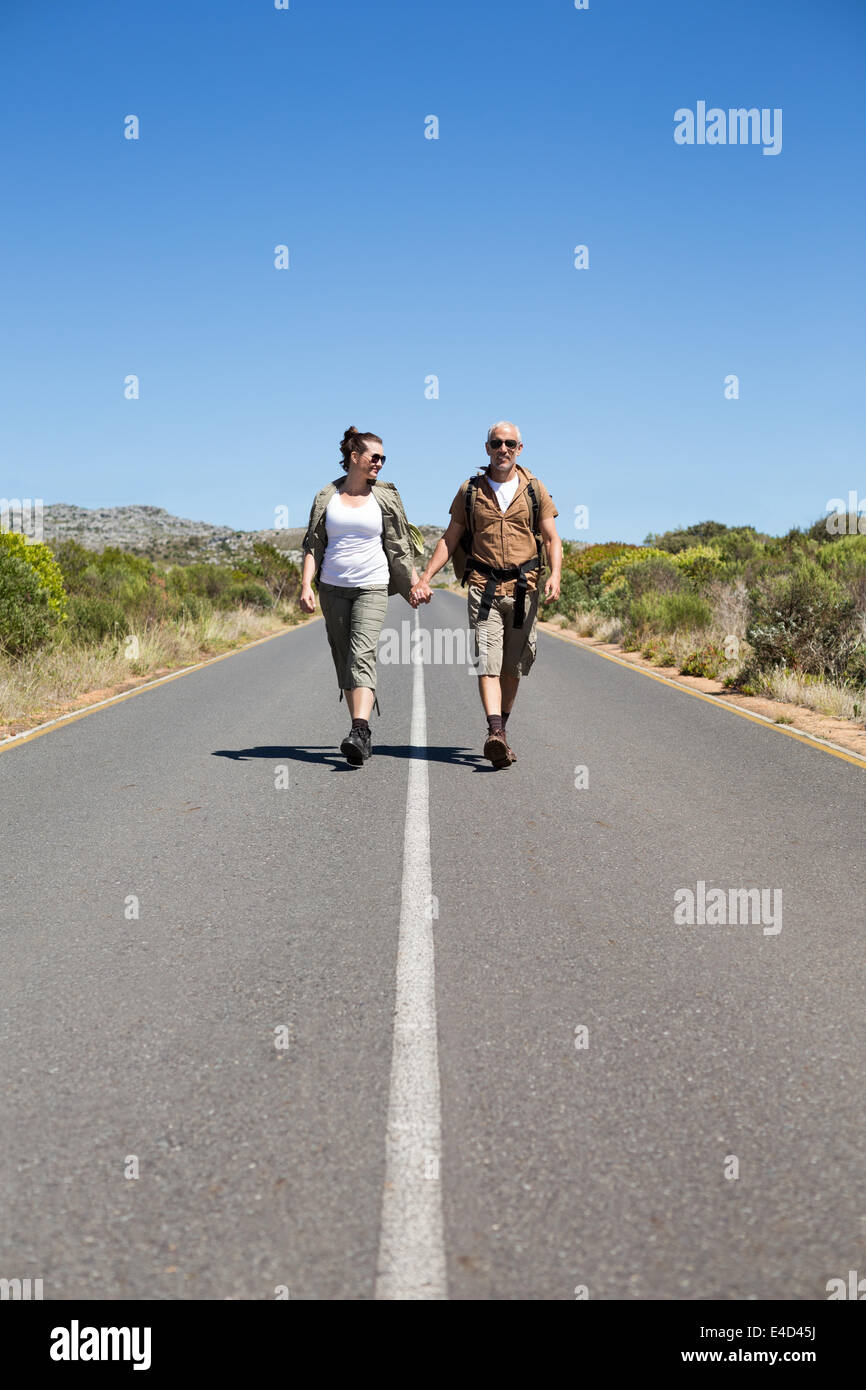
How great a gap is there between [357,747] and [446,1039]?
16.4 ft

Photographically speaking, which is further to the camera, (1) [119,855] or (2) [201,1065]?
(1) [119,855]


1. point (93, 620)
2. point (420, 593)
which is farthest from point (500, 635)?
point (93, 620)

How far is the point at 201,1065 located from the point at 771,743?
7.67m

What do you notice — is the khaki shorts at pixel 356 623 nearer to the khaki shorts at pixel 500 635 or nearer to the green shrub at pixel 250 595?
the khaki shorts at pixel 500 635

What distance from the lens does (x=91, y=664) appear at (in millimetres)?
15945

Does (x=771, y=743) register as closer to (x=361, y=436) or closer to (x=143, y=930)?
(x=361, y=436)

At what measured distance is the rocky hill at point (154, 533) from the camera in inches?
4377

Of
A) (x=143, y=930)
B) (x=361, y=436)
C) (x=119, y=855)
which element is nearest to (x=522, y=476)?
(x=361, y=436)

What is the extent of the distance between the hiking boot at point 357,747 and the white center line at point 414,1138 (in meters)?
3.39

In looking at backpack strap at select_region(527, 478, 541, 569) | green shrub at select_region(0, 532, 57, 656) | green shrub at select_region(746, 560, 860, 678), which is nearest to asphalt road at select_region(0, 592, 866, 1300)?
backpack strap at select_region(527, 478, 541, 569)

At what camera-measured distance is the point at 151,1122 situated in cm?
300
